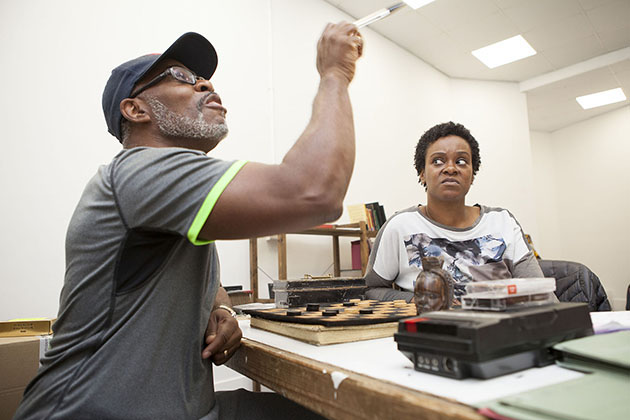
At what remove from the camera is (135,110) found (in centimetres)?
102

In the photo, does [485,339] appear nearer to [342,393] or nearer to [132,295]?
[342,393]

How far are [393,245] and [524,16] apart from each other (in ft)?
14.7

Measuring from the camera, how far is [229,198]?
677 mm

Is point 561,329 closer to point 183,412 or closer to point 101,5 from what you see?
point 183,412

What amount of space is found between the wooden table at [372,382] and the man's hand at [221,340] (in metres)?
0.11

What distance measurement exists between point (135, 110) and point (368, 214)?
3.10 meters

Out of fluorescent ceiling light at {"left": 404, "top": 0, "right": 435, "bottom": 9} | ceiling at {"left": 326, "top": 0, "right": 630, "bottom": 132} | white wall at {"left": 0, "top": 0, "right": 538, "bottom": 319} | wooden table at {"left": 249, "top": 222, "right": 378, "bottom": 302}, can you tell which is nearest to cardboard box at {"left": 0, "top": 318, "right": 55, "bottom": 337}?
white wall at {"left": 0, "top": 0, "right": 538, "bottom": 319}

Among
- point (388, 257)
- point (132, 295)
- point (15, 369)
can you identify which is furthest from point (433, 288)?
point (15, 369)

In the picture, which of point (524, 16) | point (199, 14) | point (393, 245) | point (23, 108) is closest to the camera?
point (393, 245)

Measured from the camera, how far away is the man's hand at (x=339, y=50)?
856 mm

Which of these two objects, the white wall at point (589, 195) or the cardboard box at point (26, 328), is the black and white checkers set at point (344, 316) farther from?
the white wall at point (589, 195)

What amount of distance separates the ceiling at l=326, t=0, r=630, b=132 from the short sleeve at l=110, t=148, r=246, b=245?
14.4 ft

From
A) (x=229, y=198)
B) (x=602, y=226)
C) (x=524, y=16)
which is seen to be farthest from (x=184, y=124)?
(x=602, y=226)

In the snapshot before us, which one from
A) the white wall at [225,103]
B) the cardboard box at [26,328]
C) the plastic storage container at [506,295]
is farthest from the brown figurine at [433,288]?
the white wall at [225,103]
